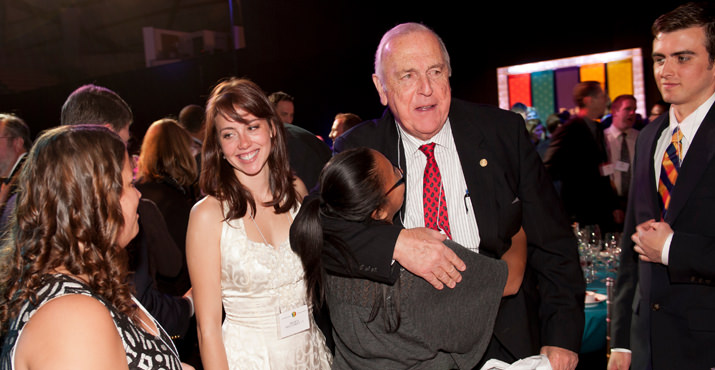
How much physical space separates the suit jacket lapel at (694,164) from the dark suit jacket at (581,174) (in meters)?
3.28

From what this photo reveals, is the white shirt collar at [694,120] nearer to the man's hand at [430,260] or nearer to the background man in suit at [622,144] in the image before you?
the man's hand at [430,260]

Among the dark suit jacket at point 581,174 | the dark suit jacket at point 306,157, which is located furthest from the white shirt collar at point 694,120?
the dark suit jacket at point 581,174

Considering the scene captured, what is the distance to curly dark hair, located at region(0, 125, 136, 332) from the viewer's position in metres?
1.16

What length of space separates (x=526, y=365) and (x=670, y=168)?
104cm

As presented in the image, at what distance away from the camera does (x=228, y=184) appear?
2049mm

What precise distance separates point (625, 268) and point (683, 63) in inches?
33.3

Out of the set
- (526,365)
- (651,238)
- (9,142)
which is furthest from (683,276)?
(9,142)

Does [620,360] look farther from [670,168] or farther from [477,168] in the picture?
[477,168]

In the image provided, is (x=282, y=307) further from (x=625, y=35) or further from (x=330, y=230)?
(x=625, y=35)

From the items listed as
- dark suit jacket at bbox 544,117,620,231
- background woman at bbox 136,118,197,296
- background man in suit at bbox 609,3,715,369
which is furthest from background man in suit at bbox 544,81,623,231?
background woman at bbox 136,118,197,296

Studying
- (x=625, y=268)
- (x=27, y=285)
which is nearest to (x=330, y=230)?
(x=27, y=285)

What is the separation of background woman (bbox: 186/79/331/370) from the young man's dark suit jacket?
0.57m

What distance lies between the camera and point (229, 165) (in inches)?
83.0

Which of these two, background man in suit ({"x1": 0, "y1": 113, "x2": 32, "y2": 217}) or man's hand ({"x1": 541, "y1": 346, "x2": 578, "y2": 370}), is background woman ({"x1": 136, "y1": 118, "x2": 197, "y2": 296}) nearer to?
background man in suit ({"x1": 0, "y1": 113, "x2": 32, "y2": 217})
